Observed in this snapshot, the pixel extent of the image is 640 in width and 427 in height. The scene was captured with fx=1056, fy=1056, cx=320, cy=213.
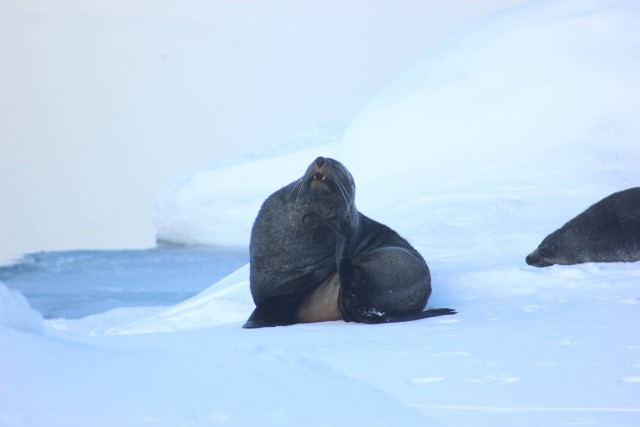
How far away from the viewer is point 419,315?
480cm

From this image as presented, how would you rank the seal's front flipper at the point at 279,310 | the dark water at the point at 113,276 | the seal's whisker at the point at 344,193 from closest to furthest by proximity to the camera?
the seal's whisker at the point at 344,193 < the seal's front flipper at the point at 279,310 < the dark water at the point at 113,276

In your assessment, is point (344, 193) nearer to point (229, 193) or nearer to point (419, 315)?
point (419, 315)

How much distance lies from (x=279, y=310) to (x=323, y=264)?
1.00 ft

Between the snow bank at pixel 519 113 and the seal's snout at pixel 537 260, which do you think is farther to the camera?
the snow bank at pixel 519 113

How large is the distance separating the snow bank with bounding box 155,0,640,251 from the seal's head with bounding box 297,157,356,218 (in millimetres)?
2521

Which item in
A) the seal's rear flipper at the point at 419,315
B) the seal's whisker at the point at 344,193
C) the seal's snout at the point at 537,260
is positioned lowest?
the seal's snout at the point at 537,260

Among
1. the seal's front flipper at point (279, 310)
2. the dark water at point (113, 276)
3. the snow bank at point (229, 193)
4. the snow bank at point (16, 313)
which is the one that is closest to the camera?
the snow bank at point (16, 313)

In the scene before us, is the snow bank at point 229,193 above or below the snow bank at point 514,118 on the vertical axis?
below

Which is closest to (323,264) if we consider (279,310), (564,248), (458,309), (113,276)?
(279,310)

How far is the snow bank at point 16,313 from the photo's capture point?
2.71 m

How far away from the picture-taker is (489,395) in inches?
117

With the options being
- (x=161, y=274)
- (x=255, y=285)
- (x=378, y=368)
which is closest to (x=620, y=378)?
(x=378, y=368)

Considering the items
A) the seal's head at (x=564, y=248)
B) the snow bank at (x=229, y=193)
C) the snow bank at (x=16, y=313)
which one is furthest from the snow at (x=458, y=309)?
the snow bank at (x=229, y=193)

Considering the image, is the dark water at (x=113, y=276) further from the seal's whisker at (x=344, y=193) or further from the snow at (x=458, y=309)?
the seal's whisker at (x=344, y=193)
